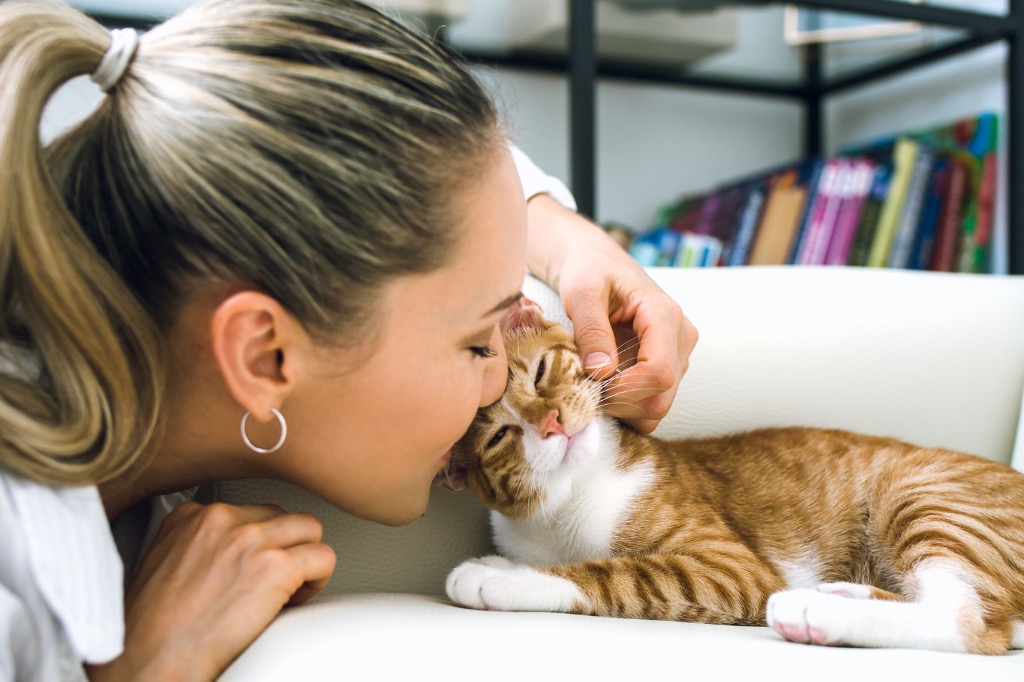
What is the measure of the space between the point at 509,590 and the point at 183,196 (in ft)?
1.77

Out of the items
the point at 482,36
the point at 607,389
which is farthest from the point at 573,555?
the point at 482,36

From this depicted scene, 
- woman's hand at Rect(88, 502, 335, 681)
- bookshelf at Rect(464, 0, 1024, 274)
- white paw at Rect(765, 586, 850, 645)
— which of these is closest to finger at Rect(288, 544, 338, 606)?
woman's hand at Rect(88, 502, 335, 681)

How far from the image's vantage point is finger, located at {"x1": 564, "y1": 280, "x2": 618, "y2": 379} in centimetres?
112

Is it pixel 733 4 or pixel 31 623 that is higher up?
pixel 733 4

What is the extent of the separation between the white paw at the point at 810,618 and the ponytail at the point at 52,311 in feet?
2.14

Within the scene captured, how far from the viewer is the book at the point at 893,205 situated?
237 cm

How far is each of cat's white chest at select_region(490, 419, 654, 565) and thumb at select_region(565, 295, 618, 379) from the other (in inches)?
5.4

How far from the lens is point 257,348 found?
30.8 inches

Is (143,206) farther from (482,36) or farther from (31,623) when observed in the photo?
(482,36)

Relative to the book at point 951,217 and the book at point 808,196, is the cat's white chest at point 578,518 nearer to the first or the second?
the book at point 808,196

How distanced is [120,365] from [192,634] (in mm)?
257

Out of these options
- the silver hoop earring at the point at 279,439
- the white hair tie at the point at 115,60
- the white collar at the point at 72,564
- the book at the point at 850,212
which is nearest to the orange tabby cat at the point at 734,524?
the silver hoop earring at the point at 279,439

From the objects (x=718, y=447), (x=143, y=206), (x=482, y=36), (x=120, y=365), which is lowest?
(x=718, y=447)

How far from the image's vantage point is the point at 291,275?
752 mm
